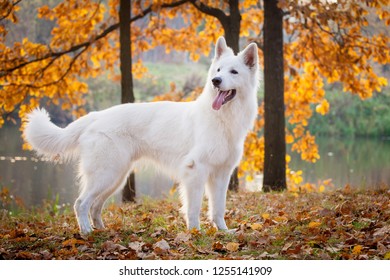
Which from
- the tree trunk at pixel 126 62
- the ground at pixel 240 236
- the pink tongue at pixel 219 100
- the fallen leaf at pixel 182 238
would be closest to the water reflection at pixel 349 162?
the tree trunk at pixel 126 62

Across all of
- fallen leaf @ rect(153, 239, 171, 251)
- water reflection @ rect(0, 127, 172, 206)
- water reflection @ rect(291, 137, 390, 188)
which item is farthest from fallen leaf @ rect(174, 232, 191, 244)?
water reflection @ rect(291, 137, 390, 188)

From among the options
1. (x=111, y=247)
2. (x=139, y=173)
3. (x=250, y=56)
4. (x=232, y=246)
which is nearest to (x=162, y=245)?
(x=111, y=247)

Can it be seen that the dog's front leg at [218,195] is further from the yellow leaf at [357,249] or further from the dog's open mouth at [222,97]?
the yellow leaf at [357,249]

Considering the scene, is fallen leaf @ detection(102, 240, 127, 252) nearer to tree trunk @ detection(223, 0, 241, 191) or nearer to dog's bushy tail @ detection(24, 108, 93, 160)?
dog's bushy tail @ detection(24, 108, 93, 160)

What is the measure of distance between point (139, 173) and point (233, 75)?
12862 mm

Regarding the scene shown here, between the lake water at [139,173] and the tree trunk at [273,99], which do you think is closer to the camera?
the tree trunk at [273,99]

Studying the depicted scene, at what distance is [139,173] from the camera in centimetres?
1744

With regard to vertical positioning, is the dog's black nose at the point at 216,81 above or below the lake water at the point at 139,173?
above

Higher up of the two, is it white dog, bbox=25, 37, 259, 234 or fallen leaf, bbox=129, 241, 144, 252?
white dog, bbox=25, 37, 259, 234

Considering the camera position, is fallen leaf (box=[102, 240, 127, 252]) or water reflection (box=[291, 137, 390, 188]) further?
water reflection (box=[291, 137, 390, 188])

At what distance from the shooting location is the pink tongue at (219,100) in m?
4.95

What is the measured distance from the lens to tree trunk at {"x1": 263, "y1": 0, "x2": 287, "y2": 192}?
8078 millimetres

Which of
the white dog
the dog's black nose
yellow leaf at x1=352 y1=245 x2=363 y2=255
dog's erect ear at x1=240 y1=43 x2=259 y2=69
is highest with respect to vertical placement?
dog's erect ear at x1=240 y1=43 x2=259 y2=69

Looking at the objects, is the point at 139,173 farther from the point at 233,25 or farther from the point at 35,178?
the point at 233,25
